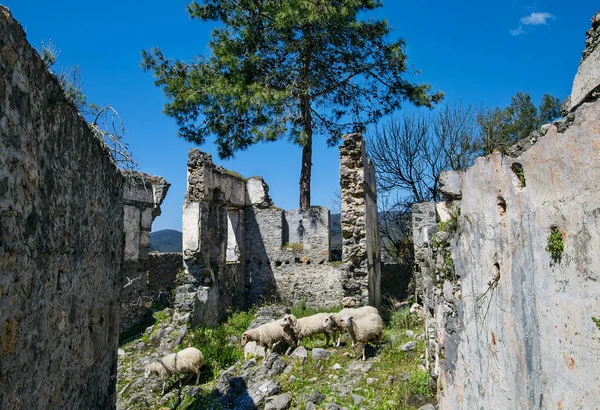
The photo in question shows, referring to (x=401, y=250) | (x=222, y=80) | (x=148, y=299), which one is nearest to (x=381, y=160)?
(x=401, y=250)

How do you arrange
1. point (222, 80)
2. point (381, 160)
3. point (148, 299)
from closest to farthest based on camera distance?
point (148, 299) < point (222, 80) < point (381, 160)

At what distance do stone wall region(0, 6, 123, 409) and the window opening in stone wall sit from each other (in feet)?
35.1

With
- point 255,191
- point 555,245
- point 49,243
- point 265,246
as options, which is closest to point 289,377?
point 49,243

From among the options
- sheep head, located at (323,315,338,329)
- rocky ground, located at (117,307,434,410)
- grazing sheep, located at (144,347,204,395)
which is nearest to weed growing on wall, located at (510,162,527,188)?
rocky ground, located at (117,307,434,410)

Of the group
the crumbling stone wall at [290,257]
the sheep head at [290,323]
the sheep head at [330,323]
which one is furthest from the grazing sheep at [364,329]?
the crumbling stone wall at [290,257]

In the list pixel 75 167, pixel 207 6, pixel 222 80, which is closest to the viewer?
pixel 75 167

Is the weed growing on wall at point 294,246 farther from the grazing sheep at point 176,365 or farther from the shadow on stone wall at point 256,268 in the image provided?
the grazing sheep at point 176,365

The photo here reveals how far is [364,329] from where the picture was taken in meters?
9.40

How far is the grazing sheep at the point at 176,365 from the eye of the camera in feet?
31.4

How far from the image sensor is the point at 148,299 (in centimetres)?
1455

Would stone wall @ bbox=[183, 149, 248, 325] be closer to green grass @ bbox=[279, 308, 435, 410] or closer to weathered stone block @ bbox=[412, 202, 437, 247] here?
green grass @ bbox=[279, 308, 435, 410]

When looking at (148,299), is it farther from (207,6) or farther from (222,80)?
(207,6)

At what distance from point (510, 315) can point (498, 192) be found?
0.94 m

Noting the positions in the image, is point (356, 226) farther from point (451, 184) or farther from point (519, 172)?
point (519, 172)
